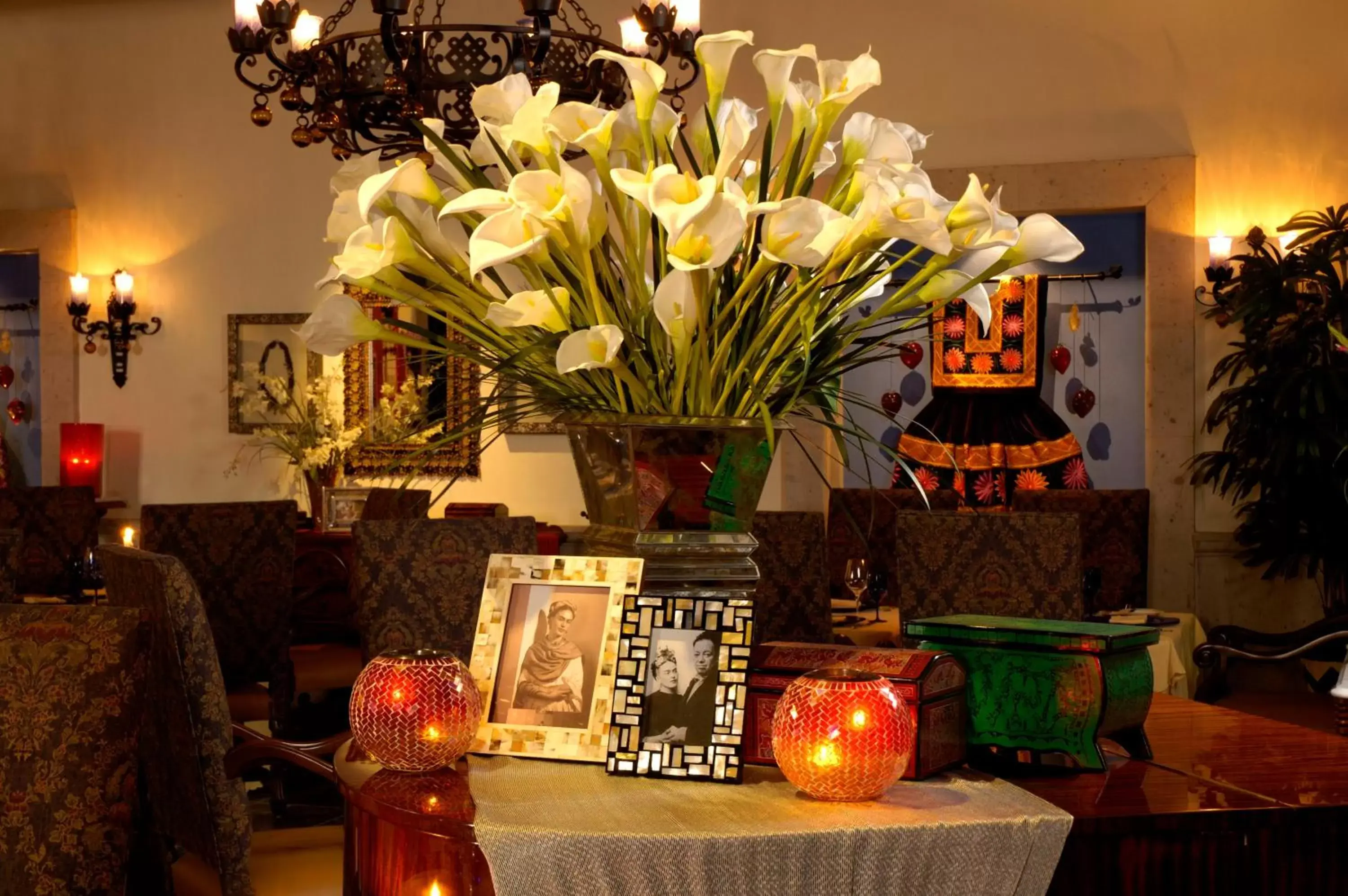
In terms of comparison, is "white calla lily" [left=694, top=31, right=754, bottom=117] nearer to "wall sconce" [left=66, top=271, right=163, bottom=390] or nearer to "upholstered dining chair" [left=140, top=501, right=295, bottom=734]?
"upholstered dining chair" [left=140, top=501, right=295, bottom=734]

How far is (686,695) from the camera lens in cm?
143

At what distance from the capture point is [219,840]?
7.94 feet

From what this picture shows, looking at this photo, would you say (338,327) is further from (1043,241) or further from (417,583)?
(417,583)

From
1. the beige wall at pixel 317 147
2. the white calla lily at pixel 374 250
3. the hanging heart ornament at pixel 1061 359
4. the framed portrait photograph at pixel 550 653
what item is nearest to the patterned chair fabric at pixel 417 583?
the framed portrait photograph at pixel 550 653

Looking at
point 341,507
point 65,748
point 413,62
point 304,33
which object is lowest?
point 65,748

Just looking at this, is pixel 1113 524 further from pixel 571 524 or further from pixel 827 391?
pixel 827 391

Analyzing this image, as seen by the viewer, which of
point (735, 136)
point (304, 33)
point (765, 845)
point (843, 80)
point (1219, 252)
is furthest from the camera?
point (1219, 252)

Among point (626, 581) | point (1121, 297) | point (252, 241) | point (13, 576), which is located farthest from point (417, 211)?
point (1121, 297)

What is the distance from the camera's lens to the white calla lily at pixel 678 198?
126 cm

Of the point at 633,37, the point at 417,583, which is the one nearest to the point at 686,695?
the point at 417,583

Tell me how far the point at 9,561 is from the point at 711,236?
8.39ft

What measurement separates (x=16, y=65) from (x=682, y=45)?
5555mm

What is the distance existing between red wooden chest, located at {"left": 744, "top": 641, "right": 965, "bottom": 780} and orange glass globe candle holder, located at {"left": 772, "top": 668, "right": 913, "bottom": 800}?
0.22ft

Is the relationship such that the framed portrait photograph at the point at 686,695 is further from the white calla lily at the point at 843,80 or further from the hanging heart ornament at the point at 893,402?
the hanging heart ornament at the point at 893,402
